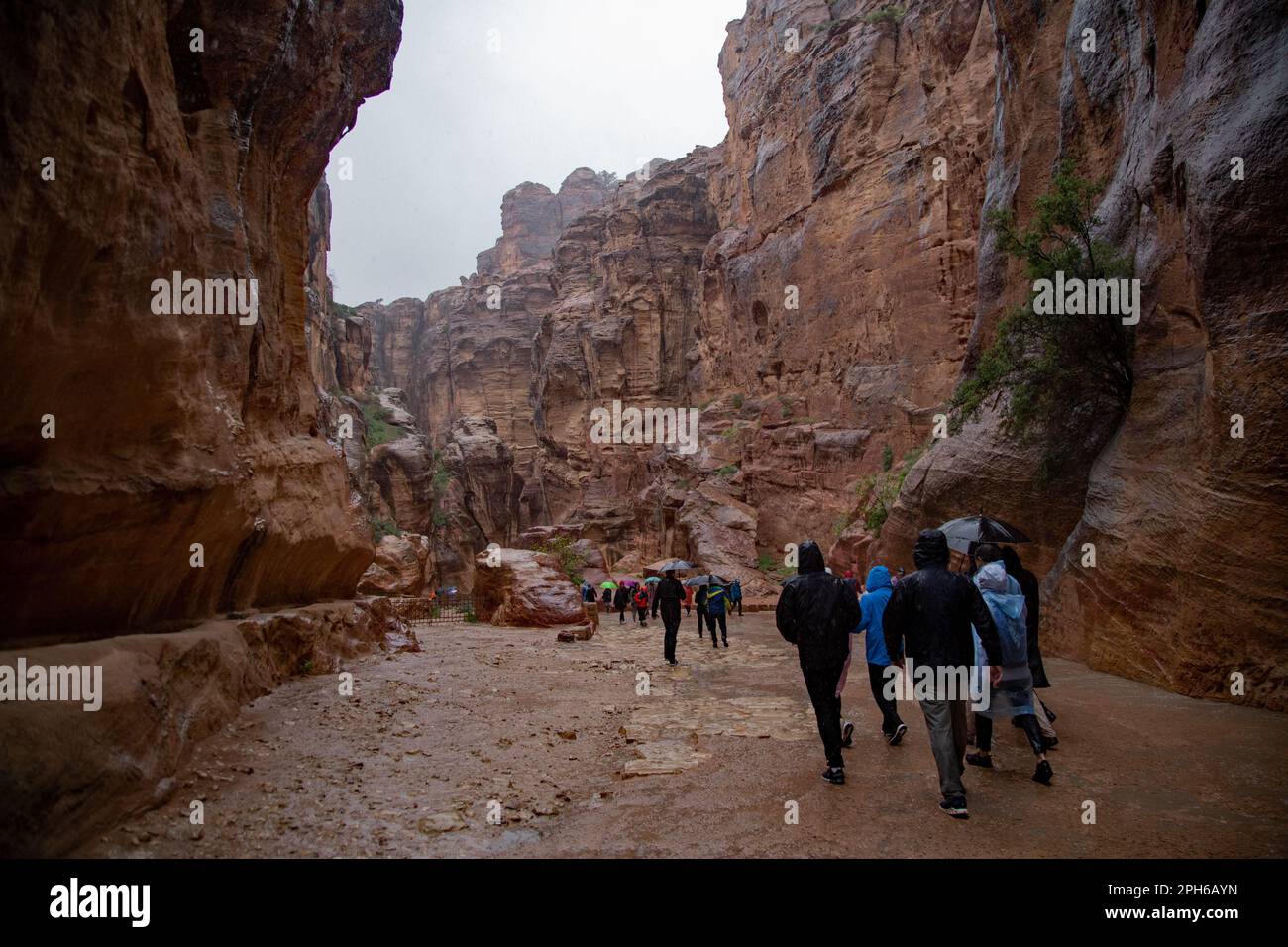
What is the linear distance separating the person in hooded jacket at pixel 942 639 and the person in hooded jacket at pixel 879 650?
5.12 ft

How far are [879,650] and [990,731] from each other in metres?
1.46

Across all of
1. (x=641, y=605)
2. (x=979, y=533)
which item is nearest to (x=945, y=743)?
(x=979, y=533)

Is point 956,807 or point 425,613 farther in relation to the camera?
point 425,613

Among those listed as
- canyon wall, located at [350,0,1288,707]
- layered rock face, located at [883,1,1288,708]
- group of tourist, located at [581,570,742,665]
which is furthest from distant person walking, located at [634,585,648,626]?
layered rock face, located at [883,1,1288,708]

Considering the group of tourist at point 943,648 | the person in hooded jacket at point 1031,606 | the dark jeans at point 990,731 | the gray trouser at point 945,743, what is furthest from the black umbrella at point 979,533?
the gray trouser at point 945,743

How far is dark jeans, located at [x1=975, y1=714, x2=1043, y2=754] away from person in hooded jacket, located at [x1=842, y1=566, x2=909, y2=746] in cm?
96

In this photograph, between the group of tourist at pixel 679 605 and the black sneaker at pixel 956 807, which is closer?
the black sneaker at pixel 956 807

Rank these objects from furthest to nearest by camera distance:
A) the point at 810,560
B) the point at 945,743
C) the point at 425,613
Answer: the point at 425,613 → the point at 810,560 → the point at 945,743

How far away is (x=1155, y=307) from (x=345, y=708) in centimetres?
1178

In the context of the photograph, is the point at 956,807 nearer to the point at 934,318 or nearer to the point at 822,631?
the point at 822,631

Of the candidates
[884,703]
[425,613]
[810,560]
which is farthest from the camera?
[425,613]

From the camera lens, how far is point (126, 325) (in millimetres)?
5066

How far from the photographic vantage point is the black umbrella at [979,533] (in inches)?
309

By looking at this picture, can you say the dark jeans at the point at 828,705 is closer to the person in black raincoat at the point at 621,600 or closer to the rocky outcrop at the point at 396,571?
the person in black raincoat at the point at 621,600
